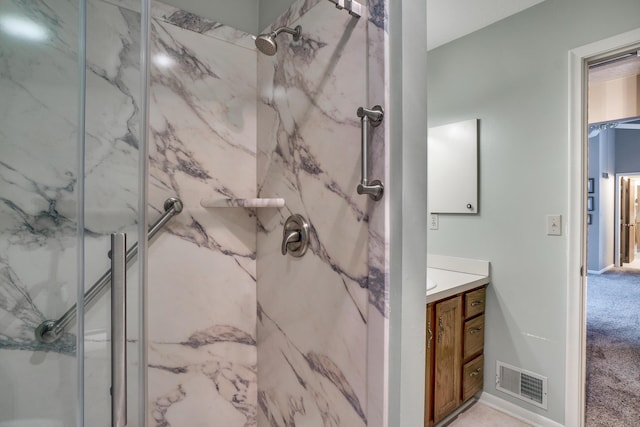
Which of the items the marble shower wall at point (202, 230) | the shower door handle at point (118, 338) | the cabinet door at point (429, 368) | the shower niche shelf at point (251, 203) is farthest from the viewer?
the cabinet door at point (429, 368)

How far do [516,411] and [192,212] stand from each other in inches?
86.6

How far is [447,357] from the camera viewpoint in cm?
185

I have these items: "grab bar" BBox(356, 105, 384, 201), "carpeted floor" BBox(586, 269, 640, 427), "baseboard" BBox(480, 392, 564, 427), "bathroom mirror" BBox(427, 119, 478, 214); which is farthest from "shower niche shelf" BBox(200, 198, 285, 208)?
"carpeted floor" BBox(586, 269, 640, 427)

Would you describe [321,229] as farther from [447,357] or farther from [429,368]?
[447,357]

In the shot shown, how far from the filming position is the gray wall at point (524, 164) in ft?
5.98

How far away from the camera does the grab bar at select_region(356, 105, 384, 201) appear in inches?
36.4

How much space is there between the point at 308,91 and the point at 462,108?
1.52m

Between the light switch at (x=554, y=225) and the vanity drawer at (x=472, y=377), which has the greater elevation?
the light switch at (x=554, y=225)

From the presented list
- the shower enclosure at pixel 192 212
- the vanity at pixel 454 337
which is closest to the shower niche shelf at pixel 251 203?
the shower enclosure at pixel 192 212

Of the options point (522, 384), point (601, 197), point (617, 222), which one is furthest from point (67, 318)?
point (617, 222)

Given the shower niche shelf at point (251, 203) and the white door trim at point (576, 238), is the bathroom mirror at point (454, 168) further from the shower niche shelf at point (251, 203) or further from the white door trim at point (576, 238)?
the shower niche shelf at point (251, 203)

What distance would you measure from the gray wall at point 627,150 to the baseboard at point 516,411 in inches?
263

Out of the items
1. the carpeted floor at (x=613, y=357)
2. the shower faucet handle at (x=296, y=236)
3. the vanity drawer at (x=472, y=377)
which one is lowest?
the carpeted floor at (x=613, y=357)

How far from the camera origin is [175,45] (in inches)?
52.9
